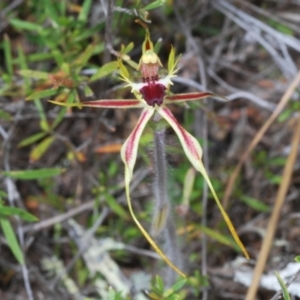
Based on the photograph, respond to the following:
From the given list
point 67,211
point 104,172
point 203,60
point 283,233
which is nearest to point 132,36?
point 203,60

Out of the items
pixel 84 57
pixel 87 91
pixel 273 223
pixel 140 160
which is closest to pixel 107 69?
pixel 87 91

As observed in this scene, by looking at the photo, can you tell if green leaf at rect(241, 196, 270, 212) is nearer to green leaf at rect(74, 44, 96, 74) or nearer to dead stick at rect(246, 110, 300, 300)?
dead stick at rect(246, 110, 300, 300)

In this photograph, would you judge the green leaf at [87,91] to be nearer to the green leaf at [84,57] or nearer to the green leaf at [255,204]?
the green leaf at [84,57]

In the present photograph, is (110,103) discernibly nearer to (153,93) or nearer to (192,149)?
(153,93)

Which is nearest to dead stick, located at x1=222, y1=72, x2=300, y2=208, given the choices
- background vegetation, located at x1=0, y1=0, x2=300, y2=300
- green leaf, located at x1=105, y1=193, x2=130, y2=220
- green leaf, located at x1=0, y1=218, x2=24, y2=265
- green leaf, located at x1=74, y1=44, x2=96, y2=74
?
background vegetation, located at x1=0, y1=0, x2=300, y2=300

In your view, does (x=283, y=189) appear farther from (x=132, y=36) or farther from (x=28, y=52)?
(x=28, y=52)

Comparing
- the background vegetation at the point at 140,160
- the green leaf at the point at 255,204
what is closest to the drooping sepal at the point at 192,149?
the background vegetation at the point at 140,160
